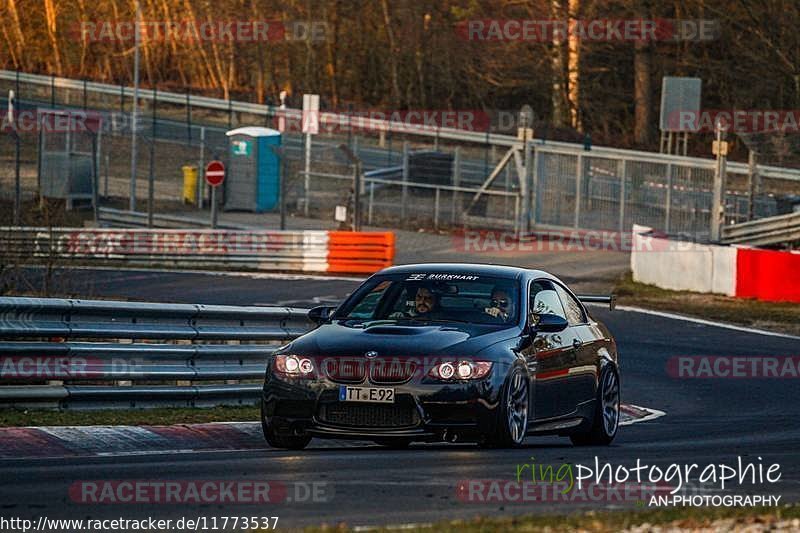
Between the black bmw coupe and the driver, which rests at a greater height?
the driver

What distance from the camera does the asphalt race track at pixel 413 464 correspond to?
769cm

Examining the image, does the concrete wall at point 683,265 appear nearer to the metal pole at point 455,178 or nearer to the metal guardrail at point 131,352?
the metal pole at point 455,178

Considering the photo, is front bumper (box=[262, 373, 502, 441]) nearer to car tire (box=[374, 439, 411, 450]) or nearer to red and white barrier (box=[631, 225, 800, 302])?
car tire (box=[374, 439, 411, 450])

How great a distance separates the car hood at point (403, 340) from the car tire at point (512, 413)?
29cm

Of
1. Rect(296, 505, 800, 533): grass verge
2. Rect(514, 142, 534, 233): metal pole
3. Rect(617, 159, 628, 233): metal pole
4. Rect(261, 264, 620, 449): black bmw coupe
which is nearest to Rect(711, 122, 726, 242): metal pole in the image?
Rect(617, 159, 628, 233): metal pole

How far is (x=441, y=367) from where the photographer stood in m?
10.1

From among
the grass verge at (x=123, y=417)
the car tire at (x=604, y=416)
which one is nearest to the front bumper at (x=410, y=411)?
the car tire at (x=604, y=416)

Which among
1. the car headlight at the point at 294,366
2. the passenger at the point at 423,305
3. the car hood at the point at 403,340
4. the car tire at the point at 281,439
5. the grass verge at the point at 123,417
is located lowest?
the grass verge at the point at 123,417

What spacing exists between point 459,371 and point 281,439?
4.44 feet

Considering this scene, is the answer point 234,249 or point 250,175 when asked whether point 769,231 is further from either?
point 250,175

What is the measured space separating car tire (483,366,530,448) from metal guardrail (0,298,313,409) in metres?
3.49

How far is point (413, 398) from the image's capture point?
10.1 m

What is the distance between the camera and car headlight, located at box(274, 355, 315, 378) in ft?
33.9

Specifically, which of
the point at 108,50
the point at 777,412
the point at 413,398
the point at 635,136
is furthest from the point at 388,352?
the point at 108,50
